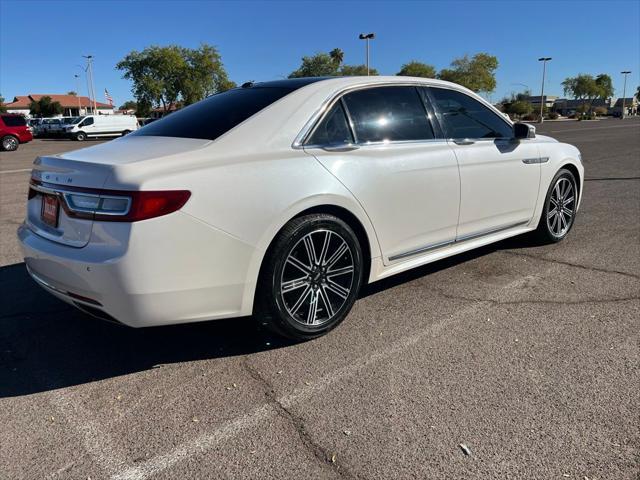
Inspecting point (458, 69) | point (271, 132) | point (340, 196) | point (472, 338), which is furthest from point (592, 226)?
point (458, 69)

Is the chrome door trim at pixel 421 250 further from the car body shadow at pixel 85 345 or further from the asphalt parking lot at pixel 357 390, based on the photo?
the car body shadow at pixel 85 345

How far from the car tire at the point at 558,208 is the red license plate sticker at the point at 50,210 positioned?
174 inches

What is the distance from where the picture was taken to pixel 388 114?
3.98m

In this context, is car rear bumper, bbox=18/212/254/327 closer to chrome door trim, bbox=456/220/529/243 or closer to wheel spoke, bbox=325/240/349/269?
wheel spoke, bbox=325/240/349/269

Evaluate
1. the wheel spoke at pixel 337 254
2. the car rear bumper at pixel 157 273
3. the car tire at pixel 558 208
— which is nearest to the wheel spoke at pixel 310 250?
the wheel spoke at pixel 337 254

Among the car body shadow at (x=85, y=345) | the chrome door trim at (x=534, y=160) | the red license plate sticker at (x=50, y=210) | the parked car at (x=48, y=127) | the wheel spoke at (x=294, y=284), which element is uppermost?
the parked car at (x=48, y=127)

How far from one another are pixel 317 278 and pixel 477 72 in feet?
310

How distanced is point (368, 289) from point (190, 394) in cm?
199

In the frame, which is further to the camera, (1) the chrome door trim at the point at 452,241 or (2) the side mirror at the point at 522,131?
(2) the side mirror at the point at 522,131

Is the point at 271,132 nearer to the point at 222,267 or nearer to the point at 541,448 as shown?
the point at 222,267

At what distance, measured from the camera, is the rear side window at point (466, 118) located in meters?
4.41

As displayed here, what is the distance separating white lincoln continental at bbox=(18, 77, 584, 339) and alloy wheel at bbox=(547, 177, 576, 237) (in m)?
1.08

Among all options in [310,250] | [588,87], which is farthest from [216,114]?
[588,87]

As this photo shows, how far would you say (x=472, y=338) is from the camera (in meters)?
3.52
